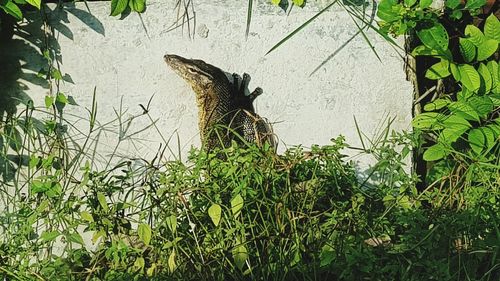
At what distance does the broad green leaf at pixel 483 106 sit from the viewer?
457 cm

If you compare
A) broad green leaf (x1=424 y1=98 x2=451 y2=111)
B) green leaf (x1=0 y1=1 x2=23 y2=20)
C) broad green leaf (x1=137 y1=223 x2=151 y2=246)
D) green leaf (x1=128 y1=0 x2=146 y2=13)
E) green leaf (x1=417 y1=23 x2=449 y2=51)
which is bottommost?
broad green leaf (x1=137 y1=223 x2=151 y2=246)

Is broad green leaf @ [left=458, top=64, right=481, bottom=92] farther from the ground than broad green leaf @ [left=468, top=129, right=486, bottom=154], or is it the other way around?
broad green leaf @ [left=458, top=64, right=481, bottom=92]

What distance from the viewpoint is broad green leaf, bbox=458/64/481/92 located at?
15.3 ft

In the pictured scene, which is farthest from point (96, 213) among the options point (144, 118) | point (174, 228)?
point (144, 118)

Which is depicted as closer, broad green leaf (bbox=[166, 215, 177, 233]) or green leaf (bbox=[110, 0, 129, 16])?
broad green leaf (bbox=[166, 215, 177, 233])

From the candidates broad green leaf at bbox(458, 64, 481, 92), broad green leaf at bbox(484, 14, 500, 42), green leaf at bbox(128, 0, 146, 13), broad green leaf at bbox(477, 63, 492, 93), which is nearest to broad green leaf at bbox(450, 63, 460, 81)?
broad green leaf at bbox(458, 64, 481, 92)

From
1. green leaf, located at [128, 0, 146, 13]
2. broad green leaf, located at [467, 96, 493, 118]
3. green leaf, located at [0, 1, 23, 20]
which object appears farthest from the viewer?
green leaf, located at [128, 0, 146, 13]

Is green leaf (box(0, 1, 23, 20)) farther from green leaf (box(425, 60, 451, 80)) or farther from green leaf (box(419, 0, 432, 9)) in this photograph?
green leaf (box(425, 60, 451, 80))

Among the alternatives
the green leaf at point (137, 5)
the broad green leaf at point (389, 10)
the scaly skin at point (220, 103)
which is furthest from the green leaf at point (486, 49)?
the green leaf at point (137, 5)

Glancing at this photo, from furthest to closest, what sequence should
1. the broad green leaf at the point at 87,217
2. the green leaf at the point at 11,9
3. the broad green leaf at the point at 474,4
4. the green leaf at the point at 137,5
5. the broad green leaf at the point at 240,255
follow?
1. the green leaf at the point at 137,5
2. the broad green leaf at the point at 474,4
3. the green leaf at the point at 11,9
4. the broad green leaf at the point at 87,217
5. the broad green leaf at the point at 240,255

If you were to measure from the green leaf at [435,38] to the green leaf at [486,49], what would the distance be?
0.22m

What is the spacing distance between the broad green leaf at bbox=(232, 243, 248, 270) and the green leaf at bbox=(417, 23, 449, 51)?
1.44 meters

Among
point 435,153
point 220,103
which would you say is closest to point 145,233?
point 220,103

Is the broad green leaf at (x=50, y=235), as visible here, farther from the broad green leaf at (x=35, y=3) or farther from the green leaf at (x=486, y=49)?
the green leaf at (x=486, y=49)
